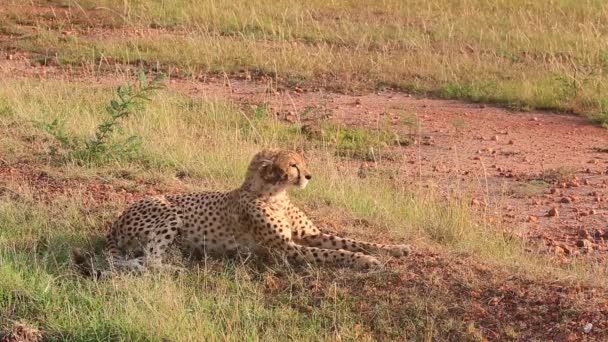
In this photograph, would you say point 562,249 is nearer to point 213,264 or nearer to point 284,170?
point 284,170

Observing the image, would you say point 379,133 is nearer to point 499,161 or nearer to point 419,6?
point 499,161

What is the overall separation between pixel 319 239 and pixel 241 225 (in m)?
0.40

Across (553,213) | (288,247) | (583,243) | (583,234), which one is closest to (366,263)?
(288,247)

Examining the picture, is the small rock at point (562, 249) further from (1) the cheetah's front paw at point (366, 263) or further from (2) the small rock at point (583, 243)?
(1) the cheetah's front paw at point (366, 263)

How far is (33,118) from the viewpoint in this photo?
315 inches

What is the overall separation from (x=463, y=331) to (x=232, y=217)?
1415 mm

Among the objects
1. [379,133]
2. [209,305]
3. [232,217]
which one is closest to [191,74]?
[379,133]

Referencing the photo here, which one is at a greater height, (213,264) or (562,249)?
(213,264)

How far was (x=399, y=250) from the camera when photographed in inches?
211

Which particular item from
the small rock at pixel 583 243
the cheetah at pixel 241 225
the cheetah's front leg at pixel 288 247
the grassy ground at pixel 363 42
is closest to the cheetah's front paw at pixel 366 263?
the cheetah's front leg at pixel 288 247

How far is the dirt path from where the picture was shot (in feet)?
22.7

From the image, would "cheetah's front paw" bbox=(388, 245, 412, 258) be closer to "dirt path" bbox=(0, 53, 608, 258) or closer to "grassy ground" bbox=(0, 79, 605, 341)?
"grassy ground" bbox=(0, 79, 605, 341)

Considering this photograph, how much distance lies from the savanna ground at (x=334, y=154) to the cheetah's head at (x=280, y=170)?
453mm

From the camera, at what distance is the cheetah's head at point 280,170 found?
17.9 feet
